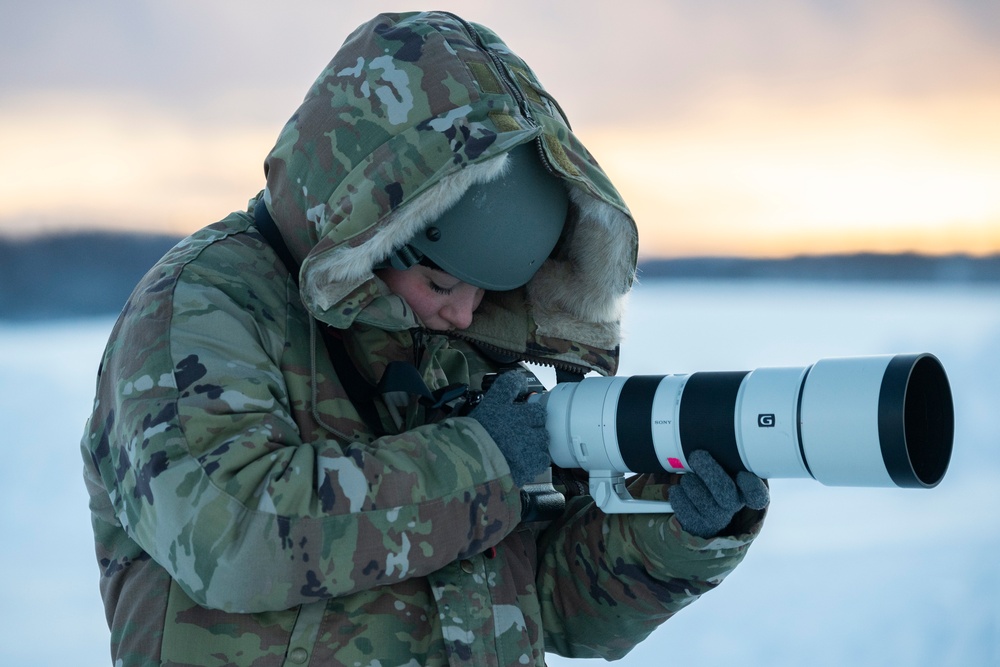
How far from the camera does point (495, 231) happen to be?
104cm

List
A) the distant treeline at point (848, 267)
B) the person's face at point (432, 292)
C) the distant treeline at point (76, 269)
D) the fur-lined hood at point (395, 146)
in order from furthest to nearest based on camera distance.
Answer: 1. the distant treeline at point (848, 267)
2. the distant treeline at point (76, 269)
3. the person's face at point (432, 292)
4. the fur-lined hood at point (395, 146)

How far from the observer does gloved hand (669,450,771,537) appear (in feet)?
3.18

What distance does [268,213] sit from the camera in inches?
43.1

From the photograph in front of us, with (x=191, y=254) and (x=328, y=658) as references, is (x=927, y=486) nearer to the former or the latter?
(x=328, y=658)

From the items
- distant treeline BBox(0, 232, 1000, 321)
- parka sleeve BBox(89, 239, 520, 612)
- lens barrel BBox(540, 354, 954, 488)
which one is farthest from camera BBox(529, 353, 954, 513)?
distant treeline BBox(0, 232, 1000, 321)

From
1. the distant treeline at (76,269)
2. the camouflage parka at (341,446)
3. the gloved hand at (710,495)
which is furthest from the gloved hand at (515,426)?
the distant treeline at (76,269)

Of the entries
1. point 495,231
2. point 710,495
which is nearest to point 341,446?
point 495,231

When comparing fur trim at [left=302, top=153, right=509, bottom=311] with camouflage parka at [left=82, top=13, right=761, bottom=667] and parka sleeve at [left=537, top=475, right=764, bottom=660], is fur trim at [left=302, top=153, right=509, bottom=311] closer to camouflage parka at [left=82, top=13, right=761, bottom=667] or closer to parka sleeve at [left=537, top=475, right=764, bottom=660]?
camouflage parka at [left=82, top=13, right=761, bottom=667]

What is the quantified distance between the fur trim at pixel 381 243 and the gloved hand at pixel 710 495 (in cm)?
35

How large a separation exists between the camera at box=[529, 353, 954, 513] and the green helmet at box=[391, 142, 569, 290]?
0.48 feet

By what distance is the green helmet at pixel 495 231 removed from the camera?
40.4 inches

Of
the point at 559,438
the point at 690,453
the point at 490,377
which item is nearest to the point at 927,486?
the point at 690,453

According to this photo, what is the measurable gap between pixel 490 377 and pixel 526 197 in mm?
222

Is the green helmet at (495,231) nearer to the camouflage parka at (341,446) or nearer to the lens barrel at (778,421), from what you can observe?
the camouflage parka at (341,446)
